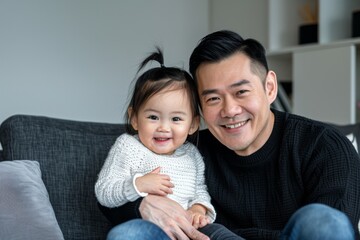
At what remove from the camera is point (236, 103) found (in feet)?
4.54

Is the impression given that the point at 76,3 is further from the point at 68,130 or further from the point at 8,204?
the point at 8,204

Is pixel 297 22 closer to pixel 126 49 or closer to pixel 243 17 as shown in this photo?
pixel 243 17

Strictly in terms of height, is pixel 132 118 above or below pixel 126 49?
below

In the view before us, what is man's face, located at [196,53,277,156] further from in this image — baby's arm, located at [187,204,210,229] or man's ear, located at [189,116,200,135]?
baby's arm, located at [187,204,210,229]

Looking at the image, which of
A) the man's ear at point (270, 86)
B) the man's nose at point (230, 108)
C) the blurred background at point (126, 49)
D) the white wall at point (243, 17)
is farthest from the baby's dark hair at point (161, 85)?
the white wall at point (243, 17)

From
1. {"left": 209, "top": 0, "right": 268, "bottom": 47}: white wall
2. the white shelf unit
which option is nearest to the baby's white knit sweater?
the white shelf unit

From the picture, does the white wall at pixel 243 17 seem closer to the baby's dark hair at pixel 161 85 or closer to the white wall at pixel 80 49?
the white wall at pixel 80 49

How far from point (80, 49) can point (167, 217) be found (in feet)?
6.58

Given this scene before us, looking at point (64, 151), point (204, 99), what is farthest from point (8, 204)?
point (204, 99)

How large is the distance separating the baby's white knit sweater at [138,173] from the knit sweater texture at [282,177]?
0.26ft

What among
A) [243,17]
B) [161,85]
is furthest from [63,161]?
[243,17]

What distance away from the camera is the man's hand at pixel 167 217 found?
126 centimetres

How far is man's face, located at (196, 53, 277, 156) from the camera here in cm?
139

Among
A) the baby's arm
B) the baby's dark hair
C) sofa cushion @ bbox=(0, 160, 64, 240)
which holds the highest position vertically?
the baby's dark hair
